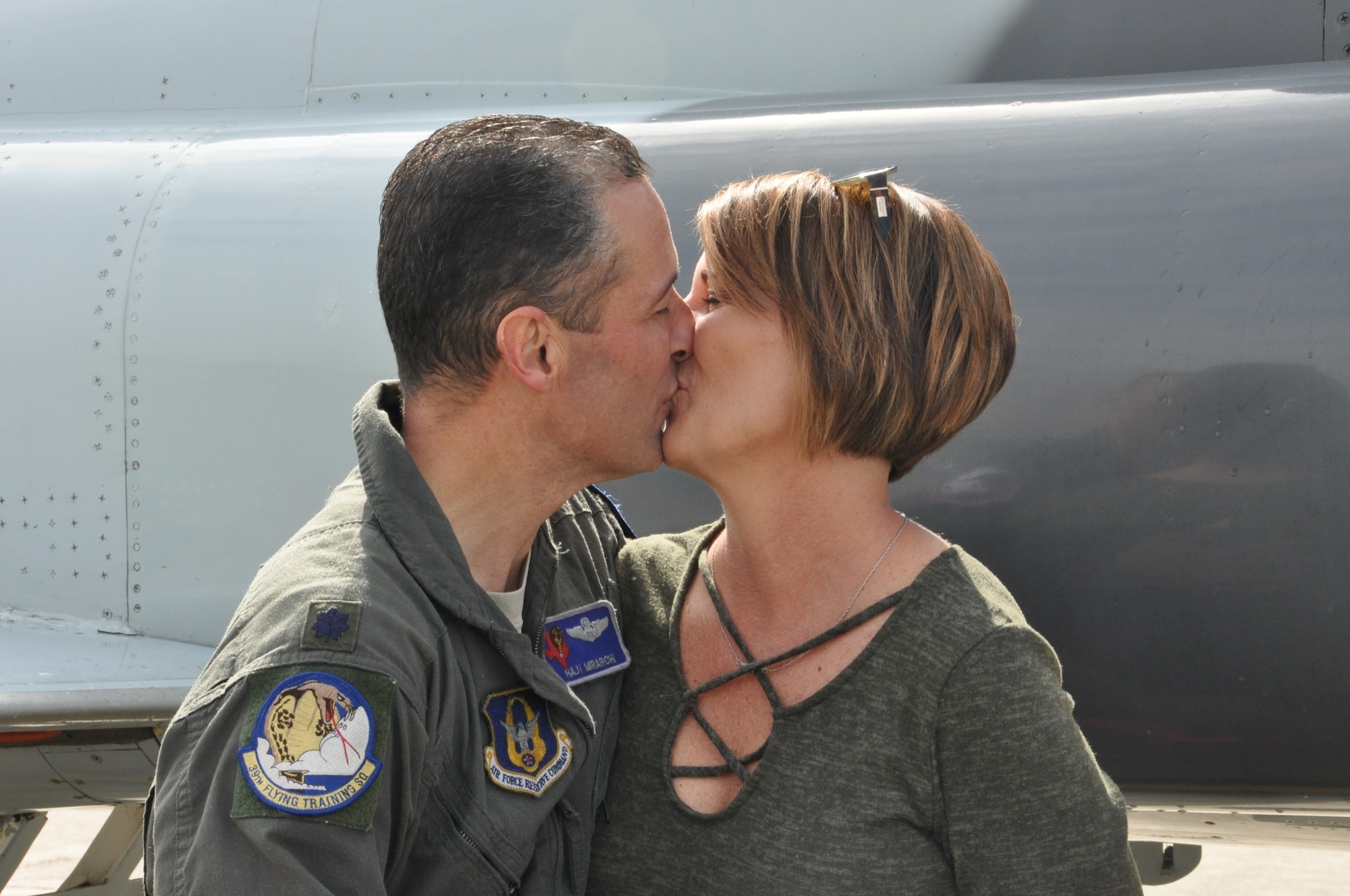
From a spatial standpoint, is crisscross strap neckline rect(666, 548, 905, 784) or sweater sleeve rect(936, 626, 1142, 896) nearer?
sweater sleeve rect(936, 626, 1142, 896)

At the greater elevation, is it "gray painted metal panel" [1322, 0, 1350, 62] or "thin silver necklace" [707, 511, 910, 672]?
"gray painted metal panel" [1322, 0, 1350, 62]

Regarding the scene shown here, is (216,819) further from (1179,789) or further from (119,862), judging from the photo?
(119,862)

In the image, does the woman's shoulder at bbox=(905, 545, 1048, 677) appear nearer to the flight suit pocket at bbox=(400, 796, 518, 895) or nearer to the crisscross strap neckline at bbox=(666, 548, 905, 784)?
the crisscross strap neckline at bbox=(666, 548, 905, 784)

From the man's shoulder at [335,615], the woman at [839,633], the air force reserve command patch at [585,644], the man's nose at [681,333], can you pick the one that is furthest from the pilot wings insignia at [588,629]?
the man's nose at [681,333]

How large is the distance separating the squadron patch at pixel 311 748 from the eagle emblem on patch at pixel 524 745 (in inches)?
9.6

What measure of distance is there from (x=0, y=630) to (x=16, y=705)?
1.44 ft

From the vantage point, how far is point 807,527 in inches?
73.6

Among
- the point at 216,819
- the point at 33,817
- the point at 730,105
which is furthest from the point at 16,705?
the point at 730,105

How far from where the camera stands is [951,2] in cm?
344

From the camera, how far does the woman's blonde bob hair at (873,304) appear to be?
1.74m

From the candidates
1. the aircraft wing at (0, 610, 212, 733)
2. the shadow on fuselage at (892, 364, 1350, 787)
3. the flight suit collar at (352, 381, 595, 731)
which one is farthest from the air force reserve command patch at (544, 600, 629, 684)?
the aircraft wing at (0, 610, 212, 733)

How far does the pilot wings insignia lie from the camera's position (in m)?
1.89

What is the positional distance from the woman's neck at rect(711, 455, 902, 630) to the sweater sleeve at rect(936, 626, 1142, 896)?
299 mm

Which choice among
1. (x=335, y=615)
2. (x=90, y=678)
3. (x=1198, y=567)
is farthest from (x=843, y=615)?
(x=90, y=678)
